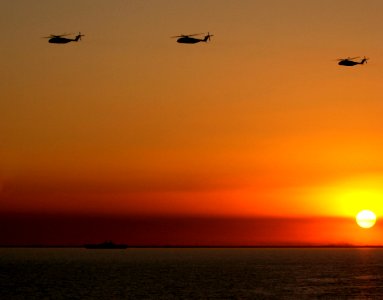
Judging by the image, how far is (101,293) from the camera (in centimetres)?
14100

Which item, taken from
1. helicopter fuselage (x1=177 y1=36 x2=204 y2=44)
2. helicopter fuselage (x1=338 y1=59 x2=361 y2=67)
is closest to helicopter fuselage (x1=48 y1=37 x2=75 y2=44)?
helicopter fuselage (x1=177 y1=36 x2=204 y2=44)

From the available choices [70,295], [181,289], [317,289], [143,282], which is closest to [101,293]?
[70,295]

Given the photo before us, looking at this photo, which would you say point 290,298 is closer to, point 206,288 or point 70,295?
point 206,288

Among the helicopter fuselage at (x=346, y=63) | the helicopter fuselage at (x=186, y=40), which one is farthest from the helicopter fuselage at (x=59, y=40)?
the helicopter fuselage at (x=346, y=63)

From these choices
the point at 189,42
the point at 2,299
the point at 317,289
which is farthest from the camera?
the point at 317,289

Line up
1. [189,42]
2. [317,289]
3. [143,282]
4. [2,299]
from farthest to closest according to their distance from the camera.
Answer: [143,282] < [317,289] < [189,42] < [2,299]

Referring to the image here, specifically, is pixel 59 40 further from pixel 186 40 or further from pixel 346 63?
pixel 346 63

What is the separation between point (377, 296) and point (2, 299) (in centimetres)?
6865

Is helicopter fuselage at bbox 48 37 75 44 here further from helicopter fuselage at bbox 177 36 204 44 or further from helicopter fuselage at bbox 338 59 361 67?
helicopter fuselage at bbox 338 59 361 67

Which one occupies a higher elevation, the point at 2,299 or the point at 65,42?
the point at 65,42

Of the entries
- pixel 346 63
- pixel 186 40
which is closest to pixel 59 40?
pixel 186 40

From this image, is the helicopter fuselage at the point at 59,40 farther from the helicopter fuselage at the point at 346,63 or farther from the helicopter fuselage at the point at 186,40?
the helicopter fuselage at the point at 346,63

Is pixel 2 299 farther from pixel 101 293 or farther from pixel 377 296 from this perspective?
pixel 377 296

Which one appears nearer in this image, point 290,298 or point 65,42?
point 290,298
